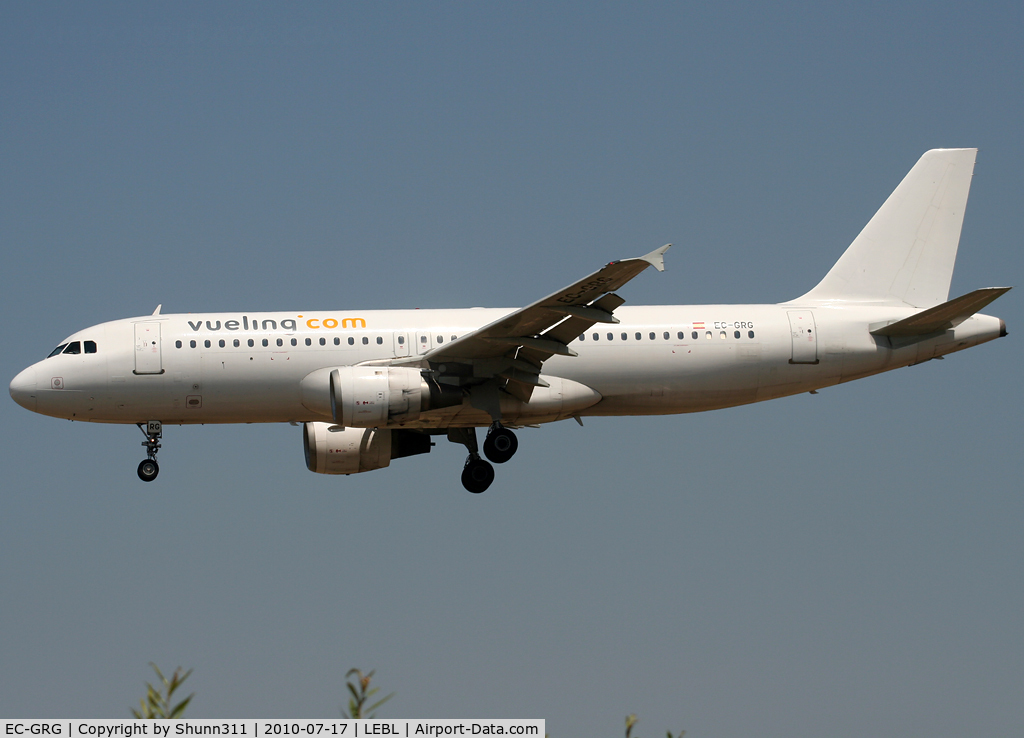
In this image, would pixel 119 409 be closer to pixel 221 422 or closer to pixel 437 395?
pixel 221 422

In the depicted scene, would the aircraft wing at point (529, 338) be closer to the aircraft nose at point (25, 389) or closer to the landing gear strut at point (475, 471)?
the landing gear strut at point (475, 471)

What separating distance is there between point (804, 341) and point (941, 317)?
10.3 ft

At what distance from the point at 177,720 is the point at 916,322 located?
24535 mm

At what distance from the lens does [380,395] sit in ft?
90.9

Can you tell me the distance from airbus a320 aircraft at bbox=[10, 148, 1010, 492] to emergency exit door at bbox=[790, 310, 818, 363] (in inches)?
1.3

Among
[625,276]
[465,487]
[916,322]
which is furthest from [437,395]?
[916,322]

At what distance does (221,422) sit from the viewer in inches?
1184

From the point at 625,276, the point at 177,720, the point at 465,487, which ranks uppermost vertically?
the point at 625,276

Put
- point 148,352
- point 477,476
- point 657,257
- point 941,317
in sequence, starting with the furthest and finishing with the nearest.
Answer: point 477,476
point 941,317
point 148,352
point 657,257

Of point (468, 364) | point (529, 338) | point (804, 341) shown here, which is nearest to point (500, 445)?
point (468, 364)

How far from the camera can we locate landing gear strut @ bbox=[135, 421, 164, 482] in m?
30.2

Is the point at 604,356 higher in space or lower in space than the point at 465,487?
higher

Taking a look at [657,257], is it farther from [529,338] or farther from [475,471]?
[475,471]

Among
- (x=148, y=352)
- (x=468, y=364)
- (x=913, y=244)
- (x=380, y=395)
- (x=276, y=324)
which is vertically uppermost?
(x=913, y=244)
